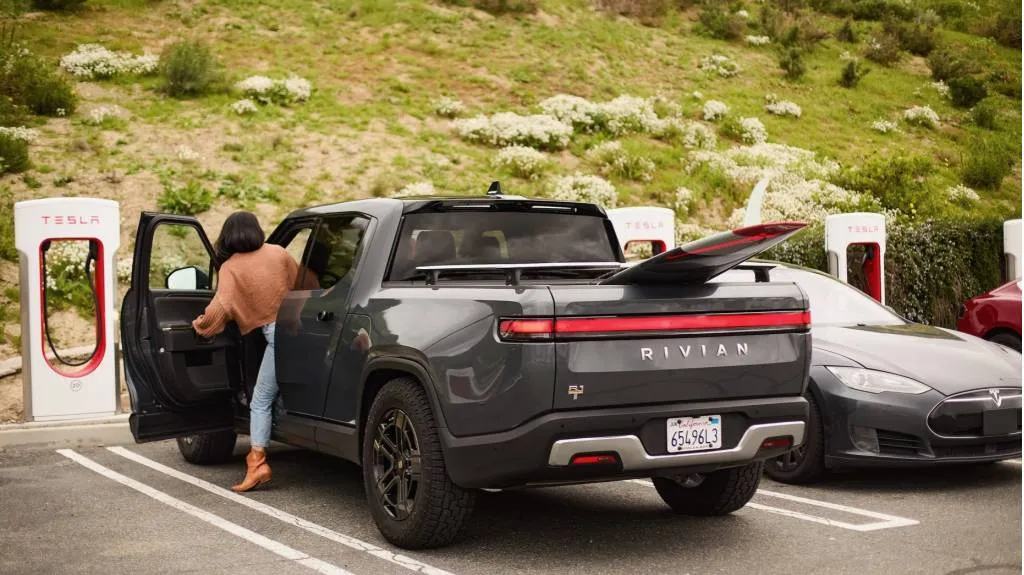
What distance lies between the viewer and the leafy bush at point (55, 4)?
85.1 ft

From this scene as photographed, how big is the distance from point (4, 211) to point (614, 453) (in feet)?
47.4

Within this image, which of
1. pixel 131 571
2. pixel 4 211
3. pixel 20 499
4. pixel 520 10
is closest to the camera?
pixel 131 571

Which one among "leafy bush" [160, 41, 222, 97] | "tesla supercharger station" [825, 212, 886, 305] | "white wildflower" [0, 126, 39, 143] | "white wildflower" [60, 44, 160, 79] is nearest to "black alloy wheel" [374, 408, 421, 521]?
"tesla supercharger station" [825, 212, 886, 305]

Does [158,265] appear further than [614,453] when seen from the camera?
Yes

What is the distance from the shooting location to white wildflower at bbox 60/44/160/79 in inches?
881

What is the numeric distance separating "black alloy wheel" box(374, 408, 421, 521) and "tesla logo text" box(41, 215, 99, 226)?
4.91 metres

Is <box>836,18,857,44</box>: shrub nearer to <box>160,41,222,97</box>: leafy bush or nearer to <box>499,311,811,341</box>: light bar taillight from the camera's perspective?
<box>160,41,222,97</box>: leafy bush

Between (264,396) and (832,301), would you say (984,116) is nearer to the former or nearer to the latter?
(832,301)

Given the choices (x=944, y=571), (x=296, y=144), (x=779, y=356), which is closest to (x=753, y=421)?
(x=779, y=356)

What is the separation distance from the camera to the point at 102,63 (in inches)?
891

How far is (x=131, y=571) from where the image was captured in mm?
4723

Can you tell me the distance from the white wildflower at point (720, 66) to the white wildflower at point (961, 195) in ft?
28.1

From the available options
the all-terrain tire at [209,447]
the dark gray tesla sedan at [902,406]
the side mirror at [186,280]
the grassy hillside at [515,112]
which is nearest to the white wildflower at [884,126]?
the grassy hillside at [515,112]

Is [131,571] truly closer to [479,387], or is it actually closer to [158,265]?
[479,387]
